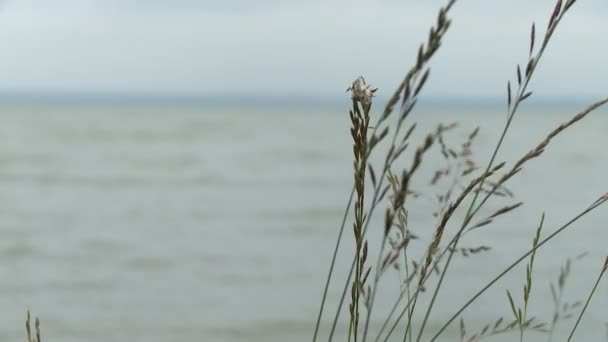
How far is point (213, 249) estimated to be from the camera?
1146cm

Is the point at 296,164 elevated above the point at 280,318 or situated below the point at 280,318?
above

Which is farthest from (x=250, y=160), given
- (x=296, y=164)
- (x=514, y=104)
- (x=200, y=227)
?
(x=514, y=104)

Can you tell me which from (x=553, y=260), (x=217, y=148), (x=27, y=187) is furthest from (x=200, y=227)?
(x=217, y=148)

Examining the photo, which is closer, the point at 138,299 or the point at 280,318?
the point at 280,318

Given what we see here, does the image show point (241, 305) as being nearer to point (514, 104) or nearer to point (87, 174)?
point (514, 104)

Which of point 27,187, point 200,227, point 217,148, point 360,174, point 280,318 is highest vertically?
point 217,148

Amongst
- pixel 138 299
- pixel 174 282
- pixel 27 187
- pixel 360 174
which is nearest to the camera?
pixel 360 174

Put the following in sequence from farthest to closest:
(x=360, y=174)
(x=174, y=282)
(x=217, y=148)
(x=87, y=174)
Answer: (x=217, y=148)
(x=87, y=174)
(x=174, y=282)
(x=360, y=174)

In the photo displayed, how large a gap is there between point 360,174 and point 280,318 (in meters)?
7.12

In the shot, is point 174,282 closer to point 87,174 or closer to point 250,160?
point 87,174

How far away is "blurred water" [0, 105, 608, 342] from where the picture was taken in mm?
7895

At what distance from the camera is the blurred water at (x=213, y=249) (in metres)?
7.89

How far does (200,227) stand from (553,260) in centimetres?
576

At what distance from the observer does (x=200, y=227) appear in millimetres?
13367
